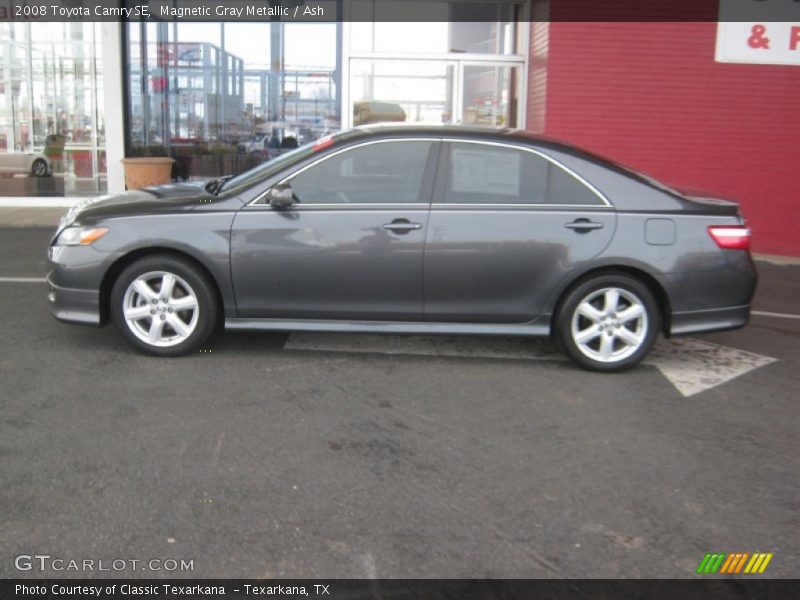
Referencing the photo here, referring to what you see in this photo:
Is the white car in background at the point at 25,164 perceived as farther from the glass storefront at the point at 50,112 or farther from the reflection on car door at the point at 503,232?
the reflection on car door at the point at 503,232

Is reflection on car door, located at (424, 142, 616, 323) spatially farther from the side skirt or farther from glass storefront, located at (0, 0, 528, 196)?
glass storefront, located at (0, 0, 528, 196)

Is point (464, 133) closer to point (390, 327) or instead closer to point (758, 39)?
point (390, 327)

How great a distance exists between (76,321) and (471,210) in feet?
9.03

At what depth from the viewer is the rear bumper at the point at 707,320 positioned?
221 inches

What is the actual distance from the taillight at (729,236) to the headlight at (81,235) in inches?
160

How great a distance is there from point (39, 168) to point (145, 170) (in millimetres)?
2872

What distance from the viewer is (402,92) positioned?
44.0 feet

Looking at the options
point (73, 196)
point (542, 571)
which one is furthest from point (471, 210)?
point (73, 196)

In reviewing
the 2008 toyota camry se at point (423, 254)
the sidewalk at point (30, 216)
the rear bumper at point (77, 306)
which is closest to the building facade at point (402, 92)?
the sidewalk at point (30, 216)

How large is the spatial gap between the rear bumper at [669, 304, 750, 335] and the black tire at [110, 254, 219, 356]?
3.10 m

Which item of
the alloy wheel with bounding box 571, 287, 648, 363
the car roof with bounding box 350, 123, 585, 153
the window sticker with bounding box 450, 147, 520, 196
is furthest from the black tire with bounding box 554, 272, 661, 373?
the car roof with bounding box 350, 123, 585, 153

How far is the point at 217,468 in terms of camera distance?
156 inches

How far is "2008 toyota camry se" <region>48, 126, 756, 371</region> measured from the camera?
5.53m

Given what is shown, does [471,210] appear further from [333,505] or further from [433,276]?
[333,505]
